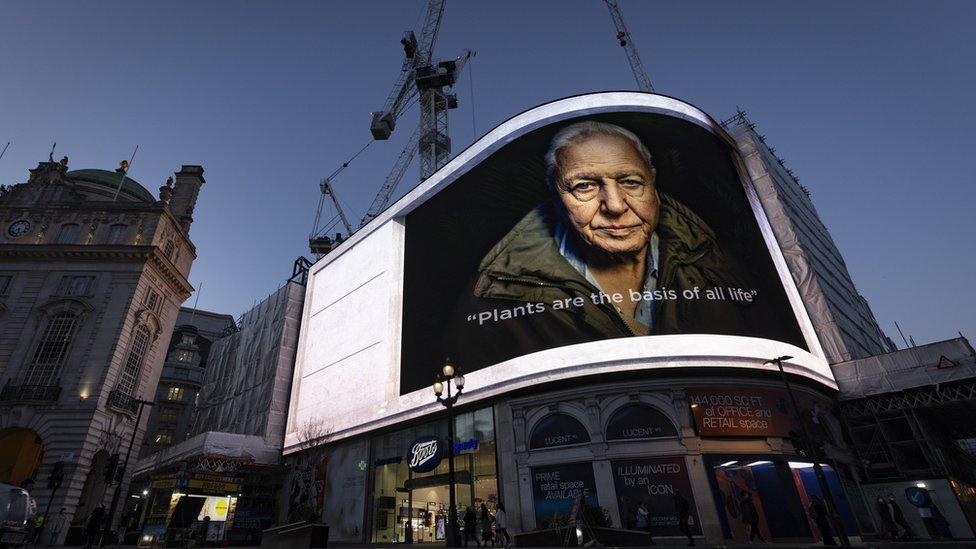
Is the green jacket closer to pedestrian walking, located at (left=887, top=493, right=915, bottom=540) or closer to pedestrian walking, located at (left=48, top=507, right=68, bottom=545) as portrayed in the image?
pedestrian walking, located at (left=887, top=493, right=915, bottom=540)

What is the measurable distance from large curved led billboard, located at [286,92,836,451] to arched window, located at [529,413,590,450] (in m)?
2.04

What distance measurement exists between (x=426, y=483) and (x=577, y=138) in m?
23.2

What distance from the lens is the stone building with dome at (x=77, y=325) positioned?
3428cm

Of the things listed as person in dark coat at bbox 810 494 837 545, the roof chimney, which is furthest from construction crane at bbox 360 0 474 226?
person in dark coat at bbox 810 494 837 545

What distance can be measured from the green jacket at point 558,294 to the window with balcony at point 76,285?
1197 inches

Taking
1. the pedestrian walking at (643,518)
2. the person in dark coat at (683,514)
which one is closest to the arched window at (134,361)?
the pedestrian walking at (643,518)

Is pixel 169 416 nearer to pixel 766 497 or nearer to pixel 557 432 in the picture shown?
pixel 557 432

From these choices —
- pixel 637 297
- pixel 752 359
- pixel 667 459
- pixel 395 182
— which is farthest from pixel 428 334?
pixel 395 182

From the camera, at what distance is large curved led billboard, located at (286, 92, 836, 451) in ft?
86.6

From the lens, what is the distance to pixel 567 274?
1141 inches

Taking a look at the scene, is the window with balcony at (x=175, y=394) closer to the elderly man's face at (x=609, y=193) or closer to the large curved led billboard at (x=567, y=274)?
the large curved led billboard at (x=567, y=274)

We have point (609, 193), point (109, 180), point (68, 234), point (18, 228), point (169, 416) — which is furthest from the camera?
point (169, 416)

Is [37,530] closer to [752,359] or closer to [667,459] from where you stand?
[667,459]

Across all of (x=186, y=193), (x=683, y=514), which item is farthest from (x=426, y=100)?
(x=683, y=514)
